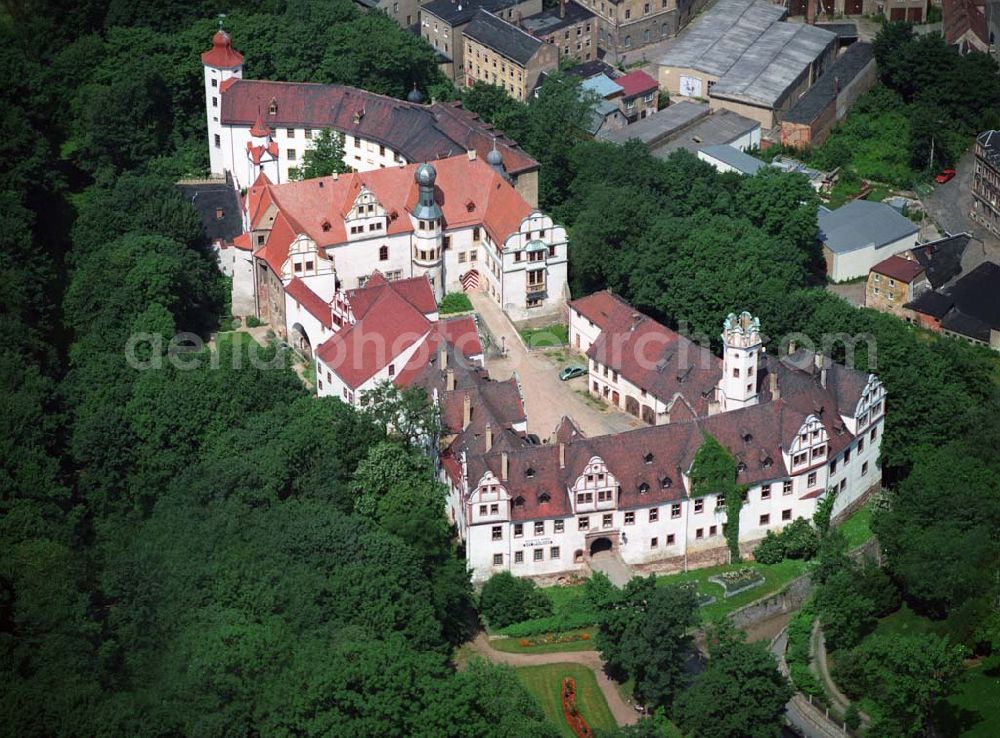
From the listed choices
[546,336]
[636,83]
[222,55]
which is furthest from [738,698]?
[636,83]

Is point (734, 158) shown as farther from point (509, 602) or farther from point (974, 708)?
point (974, 708)

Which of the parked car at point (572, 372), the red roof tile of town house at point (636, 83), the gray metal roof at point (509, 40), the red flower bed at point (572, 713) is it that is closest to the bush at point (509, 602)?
the red flower bed at point (572, 713)

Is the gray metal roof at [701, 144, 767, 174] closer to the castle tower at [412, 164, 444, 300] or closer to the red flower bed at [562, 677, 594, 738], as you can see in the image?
the castle tower at [412, 164, 444, 300]

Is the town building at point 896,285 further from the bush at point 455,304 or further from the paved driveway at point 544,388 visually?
the bush at point 455,304

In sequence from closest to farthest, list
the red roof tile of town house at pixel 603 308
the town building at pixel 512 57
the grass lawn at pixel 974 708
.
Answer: the grass lawn at pixel 974 708 → the red roof tile of town house at pixel 603 308 → the town building at pixel 512 57

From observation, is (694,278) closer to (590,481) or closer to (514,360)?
(514,360)
